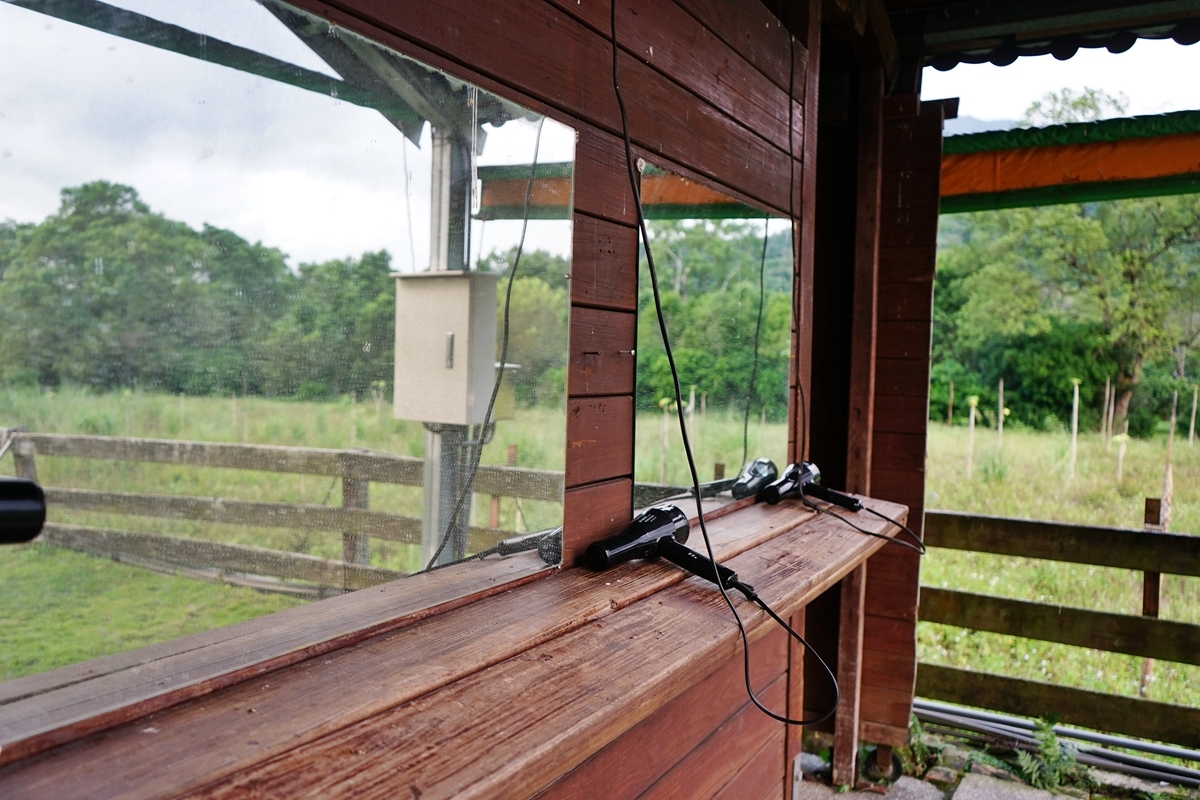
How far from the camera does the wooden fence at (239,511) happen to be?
0.64 metres

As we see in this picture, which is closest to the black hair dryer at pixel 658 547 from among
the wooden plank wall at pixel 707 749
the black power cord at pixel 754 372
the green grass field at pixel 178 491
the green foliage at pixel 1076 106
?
the green grass field at pixel 178 491

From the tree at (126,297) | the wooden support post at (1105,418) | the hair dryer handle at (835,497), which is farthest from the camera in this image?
the wooden support post at (1105,418)

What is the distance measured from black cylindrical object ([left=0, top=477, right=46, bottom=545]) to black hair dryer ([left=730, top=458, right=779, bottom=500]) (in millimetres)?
1687

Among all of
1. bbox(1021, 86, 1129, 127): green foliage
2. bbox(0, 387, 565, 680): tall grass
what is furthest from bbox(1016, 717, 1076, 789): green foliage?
Answer: bbox(1021, 86, 1129, 127): green foliage

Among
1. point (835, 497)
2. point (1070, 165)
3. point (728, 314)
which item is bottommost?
point (835, 497)

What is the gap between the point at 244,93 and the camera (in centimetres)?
75

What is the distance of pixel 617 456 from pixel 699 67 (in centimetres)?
82

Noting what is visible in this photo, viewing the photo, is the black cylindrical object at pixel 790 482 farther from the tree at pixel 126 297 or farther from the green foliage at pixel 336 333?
the tree at pixel 126 297

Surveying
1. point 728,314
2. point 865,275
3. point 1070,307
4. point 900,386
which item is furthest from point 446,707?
point 1070,307

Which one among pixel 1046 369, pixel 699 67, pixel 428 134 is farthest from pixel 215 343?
pixel 1046 369

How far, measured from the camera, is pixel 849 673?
3.10m

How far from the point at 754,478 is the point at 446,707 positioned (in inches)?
58.0

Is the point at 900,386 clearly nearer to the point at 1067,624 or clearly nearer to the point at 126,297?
the point at 1067,624

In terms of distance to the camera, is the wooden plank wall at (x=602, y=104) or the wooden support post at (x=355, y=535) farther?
the wooden plank wall at (x=602, y=104)
